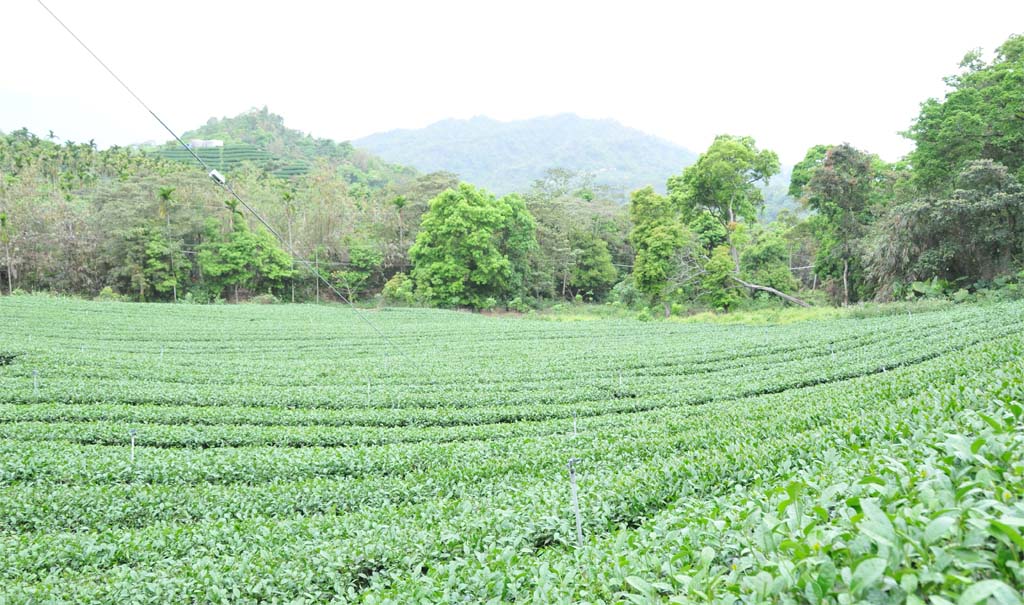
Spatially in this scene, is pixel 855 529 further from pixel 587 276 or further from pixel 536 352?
pixel 587 276

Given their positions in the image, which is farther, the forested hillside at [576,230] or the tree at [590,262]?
the tree at [590,262]

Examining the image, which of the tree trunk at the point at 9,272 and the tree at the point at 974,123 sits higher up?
the tree at the point at 974,123

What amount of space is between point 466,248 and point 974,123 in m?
31.7

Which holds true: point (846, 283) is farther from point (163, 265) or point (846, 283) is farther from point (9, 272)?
point (9, 272)

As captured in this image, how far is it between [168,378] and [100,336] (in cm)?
1198

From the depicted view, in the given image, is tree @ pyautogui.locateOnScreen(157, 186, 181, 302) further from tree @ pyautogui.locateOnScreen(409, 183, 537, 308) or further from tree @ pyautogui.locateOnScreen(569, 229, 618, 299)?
tree @ pyautogui.locateOnScreen(569, 229, 618, 299)

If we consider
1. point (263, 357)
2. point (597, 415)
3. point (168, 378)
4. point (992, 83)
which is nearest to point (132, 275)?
point (263, 357)

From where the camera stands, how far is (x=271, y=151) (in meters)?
102

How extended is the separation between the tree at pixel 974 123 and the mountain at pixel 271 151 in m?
71.5

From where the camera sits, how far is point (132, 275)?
45.1 meters

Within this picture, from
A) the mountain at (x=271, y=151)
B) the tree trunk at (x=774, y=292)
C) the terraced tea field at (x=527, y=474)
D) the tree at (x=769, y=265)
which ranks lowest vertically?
the terraced tea field at (x=527, y=474)

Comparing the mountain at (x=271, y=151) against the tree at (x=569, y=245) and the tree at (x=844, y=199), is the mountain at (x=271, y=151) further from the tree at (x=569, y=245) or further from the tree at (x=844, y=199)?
the tree at (x=844, y=199)

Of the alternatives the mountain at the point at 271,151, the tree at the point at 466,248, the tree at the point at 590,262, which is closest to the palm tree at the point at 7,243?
the tree at the point at 466,248

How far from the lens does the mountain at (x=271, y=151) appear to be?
8388 cm
